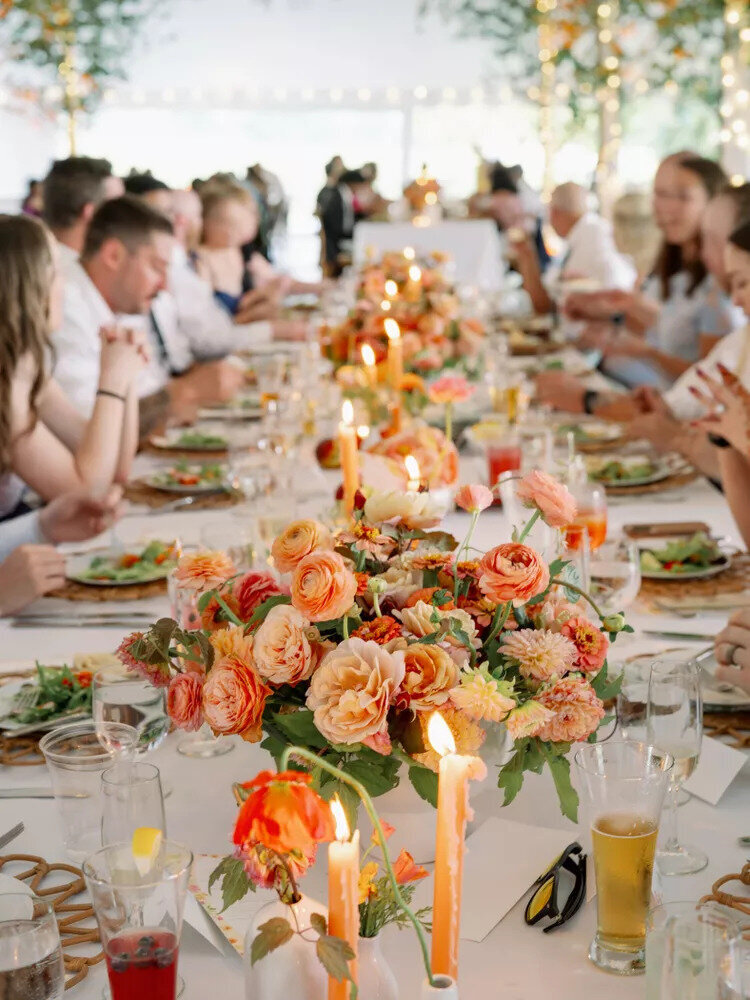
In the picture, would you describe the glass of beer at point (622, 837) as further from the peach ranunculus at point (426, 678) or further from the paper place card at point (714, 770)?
the paper place card at point (714, 770)

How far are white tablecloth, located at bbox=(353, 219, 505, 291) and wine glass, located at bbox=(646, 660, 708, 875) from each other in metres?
6.01

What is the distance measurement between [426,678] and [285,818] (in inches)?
12.3

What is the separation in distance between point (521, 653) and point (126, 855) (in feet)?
1.15

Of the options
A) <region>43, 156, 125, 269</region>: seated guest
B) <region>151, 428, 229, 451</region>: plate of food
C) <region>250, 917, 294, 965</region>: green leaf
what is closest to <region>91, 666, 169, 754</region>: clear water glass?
<region>250, 917, 294, 965</region>: green leaf

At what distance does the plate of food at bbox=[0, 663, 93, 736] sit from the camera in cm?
137

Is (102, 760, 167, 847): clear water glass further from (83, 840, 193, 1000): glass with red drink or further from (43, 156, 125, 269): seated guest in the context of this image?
(43, 156, 125, 269): seated guest

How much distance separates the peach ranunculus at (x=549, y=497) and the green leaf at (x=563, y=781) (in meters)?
0.19

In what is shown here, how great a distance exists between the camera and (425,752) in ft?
3.23

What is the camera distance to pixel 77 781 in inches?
42.8

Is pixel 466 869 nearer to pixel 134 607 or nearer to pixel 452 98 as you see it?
pixel 134 607

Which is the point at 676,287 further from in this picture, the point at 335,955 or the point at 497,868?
the point at 335,955

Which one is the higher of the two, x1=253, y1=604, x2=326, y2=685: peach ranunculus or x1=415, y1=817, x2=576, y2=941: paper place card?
x1=253, y1=604, x2=326, y2=685: peach ranunculus

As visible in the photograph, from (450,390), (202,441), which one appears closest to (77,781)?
(450,390)

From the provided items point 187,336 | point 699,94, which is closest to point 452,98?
point 699,94
